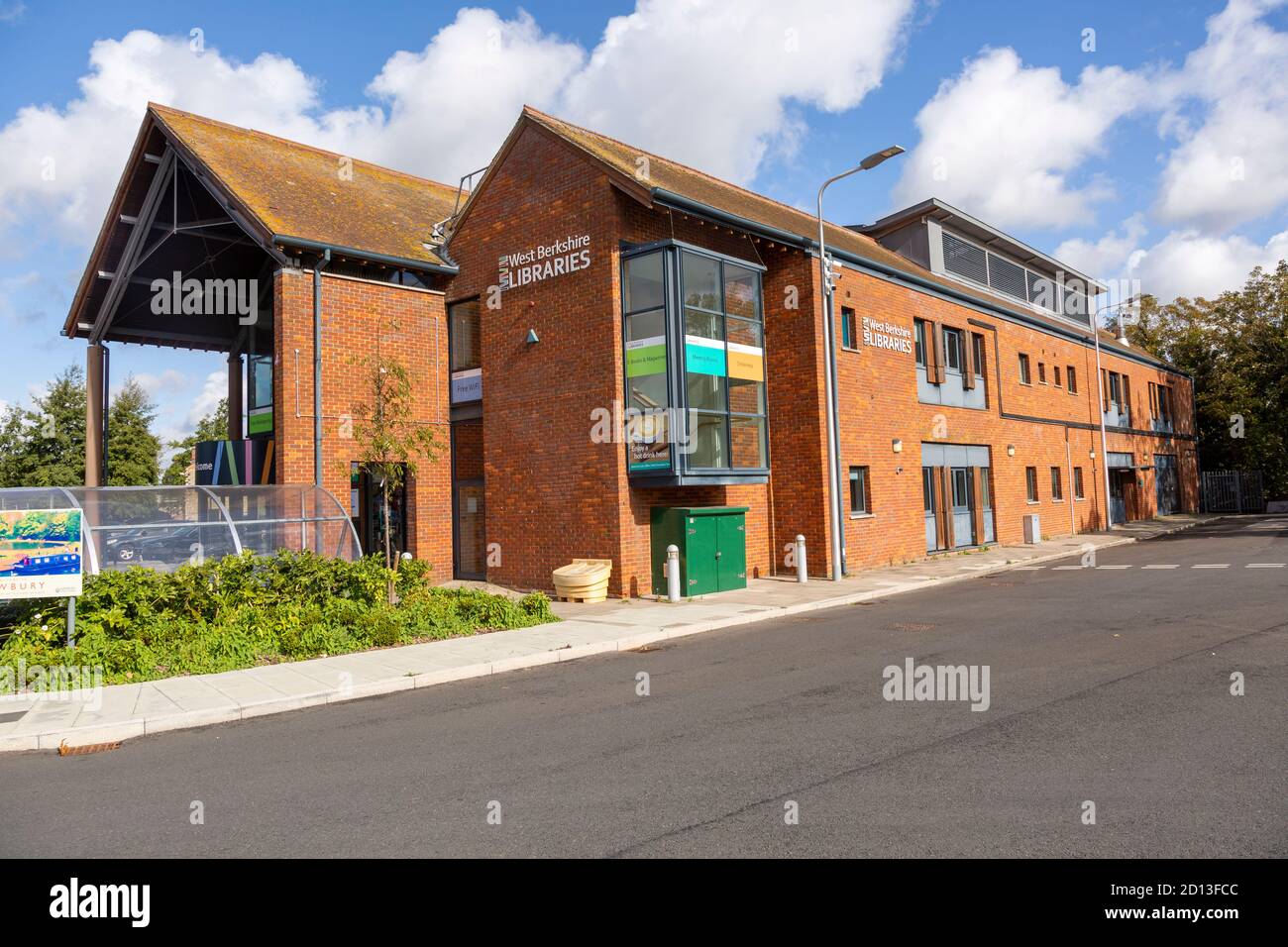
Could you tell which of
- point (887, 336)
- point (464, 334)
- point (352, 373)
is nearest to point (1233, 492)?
point (887, 336)

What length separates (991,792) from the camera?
5.16m

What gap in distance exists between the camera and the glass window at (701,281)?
16375mm

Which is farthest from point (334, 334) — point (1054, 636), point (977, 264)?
point (977, 264)

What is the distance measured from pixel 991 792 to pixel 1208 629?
7.21 meters

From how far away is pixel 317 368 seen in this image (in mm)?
17547

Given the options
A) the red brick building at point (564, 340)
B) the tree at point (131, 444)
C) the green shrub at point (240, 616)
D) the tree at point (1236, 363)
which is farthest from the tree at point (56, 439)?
the tree at point (1236, 363)

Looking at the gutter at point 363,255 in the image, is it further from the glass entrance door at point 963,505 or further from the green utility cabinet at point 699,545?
the glass entrance door at point 963,505

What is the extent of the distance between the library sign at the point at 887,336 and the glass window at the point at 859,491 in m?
3.22

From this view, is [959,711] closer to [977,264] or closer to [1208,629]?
[1208,629]

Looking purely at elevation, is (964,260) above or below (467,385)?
above

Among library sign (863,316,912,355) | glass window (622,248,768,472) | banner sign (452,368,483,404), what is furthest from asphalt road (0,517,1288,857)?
library sign (863,316,912,355)

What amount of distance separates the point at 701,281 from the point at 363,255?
7180 millimetres

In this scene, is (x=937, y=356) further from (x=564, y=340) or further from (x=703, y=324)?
(x=564, y=340)

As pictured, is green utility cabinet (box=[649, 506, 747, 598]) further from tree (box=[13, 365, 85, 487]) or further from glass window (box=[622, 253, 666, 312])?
tree (box=[13, 365, 85, 487])
